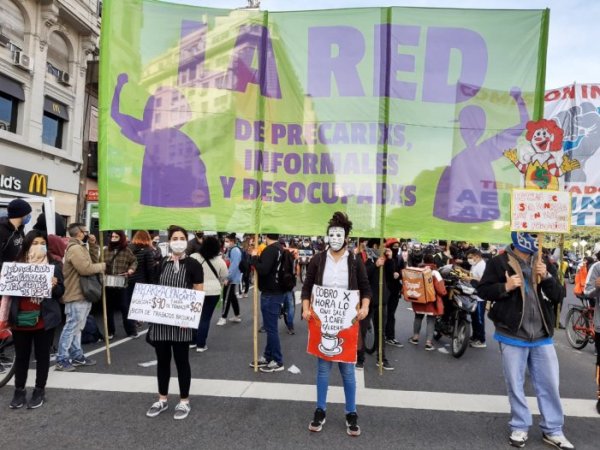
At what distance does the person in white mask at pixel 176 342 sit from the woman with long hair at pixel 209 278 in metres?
2.26

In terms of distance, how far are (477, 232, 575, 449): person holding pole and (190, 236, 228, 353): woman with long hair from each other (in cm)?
417

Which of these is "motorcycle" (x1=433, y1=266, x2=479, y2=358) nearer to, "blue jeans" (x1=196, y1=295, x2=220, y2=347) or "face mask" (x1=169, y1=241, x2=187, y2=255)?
"blue jeans" (x1=196, y1=295, x2=220, y2=347)

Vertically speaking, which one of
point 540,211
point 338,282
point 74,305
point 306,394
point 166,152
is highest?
point 166,152

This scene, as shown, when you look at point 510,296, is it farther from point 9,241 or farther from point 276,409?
point 9,241

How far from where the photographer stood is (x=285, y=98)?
5.73 metres

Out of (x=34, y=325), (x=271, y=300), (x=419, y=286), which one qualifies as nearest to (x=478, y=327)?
(x=419, y=286)

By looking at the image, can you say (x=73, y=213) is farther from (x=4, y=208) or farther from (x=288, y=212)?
(x=288, y=212)

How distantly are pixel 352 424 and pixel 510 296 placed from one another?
1919 millimetres

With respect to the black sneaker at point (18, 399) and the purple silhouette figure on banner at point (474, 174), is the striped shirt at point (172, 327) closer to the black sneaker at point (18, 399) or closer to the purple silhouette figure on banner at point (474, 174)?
the black sneaker at point (18, 399)

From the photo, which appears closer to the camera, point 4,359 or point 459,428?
point 459,428

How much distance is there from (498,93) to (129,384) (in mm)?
5949

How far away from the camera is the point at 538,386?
390cm

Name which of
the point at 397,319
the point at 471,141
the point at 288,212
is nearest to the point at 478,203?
the point at 471,141

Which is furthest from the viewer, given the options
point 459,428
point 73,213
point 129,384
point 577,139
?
point 73,213
